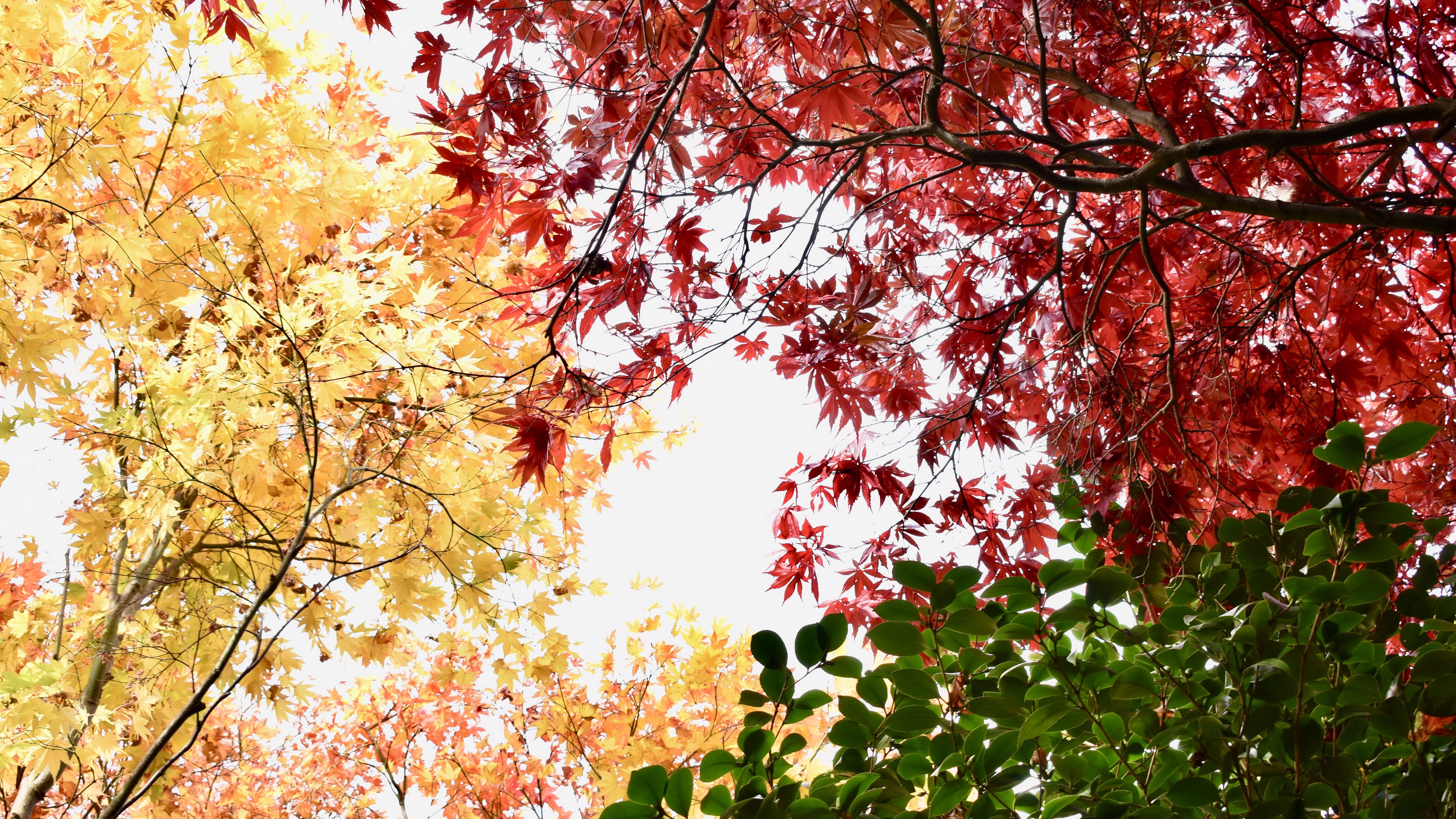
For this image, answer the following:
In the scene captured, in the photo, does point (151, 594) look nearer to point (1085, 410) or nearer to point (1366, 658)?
point (1085, 410)

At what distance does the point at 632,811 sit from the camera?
736mm

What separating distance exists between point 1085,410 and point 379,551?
105 inches

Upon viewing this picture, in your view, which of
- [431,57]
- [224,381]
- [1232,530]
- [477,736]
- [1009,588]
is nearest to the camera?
[1009,588]

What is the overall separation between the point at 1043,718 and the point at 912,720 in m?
0.13

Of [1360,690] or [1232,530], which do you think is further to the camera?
[1232,530]

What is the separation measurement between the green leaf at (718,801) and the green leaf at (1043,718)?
0.98 ft

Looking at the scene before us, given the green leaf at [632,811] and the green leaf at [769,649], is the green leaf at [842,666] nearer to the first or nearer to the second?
the green leaf at [769,649]

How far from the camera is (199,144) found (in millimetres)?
3428

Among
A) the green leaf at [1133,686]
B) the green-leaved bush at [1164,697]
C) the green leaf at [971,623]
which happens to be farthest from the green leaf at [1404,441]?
the green leaf at [971,623]

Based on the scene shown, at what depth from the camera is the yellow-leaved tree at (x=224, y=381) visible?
9.57ft

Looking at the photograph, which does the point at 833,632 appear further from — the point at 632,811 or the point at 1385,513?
the point at 1385,513

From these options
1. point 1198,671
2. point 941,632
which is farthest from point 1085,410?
point 941,632

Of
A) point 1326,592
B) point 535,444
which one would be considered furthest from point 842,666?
point 535,444

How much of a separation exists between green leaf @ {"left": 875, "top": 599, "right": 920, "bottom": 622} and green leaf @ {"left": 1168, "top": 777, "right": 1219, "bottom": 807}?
29 cm
